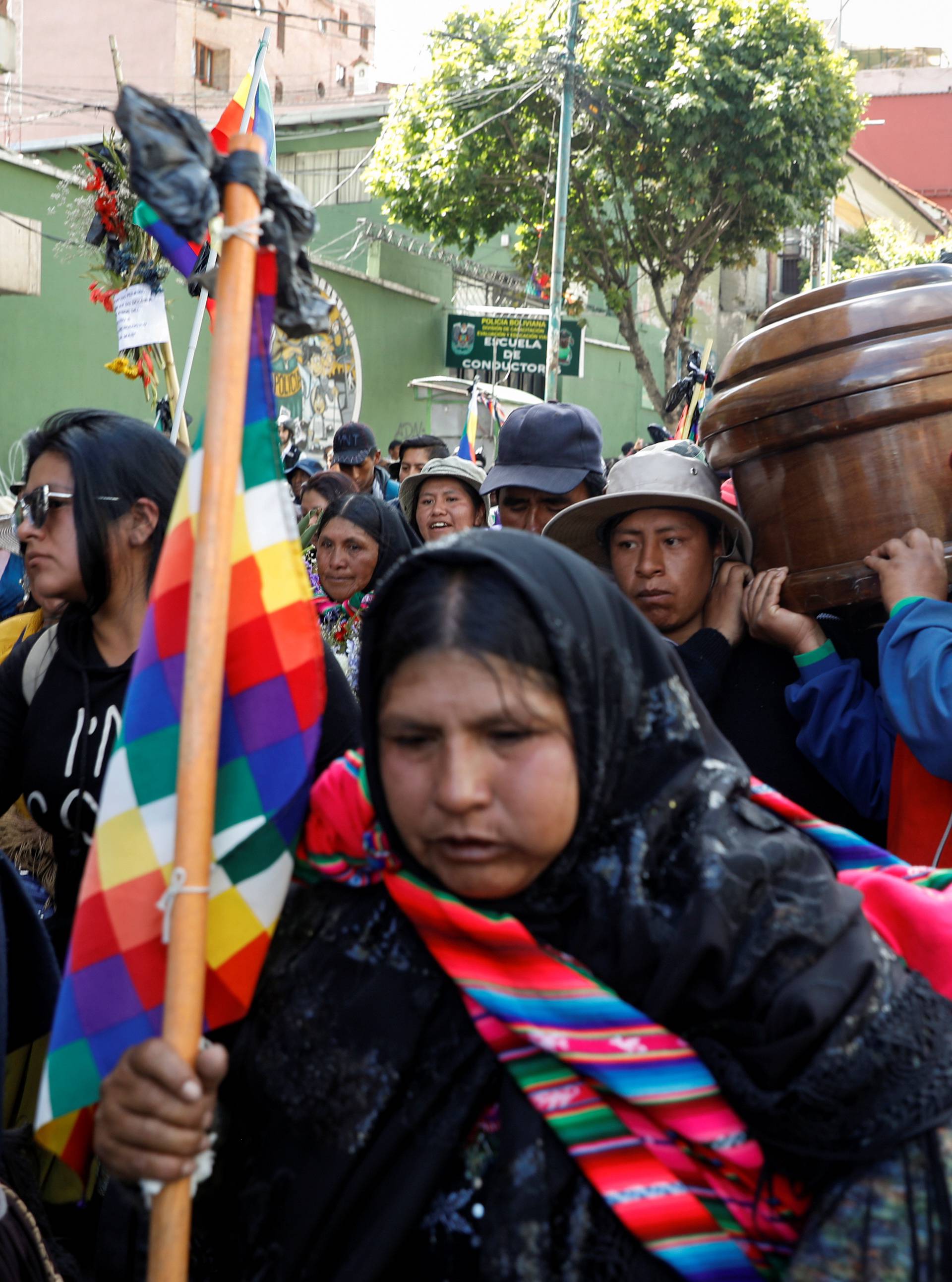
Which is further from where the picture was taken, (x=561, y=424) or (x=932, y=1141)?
(x=561, y=424)

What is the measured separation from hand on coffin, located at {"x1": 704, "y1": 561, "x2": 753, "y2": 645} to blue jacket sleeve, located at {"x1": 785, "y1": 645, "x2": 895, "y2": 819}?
24cm

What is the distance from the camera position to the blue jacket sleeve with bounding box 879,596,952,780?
8.17ft

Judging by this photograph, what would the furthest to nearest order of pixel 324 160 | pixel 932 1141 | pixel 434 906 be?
pixel 324 160 → pixel 434 906 → pixel 932 1141

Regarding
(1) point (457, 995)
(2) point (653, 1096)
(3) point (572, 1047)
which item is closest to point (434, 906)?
(1) point (457, 995)

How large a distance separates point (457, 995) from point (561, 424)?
282cm

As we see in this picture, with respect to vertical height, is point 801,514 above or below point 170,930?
above

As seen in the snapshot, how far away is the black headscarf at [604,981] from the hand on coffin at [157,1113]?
0.52ft

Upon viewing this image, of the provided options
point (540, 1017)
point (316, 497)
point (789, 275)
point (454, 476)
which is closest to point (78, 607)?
point (540, 1017)

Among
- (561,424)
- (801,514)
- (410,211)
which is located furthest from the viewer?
(410,211)

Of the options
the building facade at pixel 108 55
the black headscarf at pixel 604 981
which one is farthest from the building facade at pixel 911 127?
the black headscarf at pixel 604 981

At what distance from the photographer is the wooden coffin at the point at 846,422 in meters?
2.52

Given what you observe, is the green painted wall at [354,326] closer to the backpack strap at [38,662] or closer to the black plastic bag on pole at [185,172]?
the backpack strap at [38,662]

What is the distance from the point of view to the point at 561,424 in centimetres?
411

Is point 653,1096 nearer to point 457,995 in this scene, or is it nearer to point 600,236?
point 457,995
